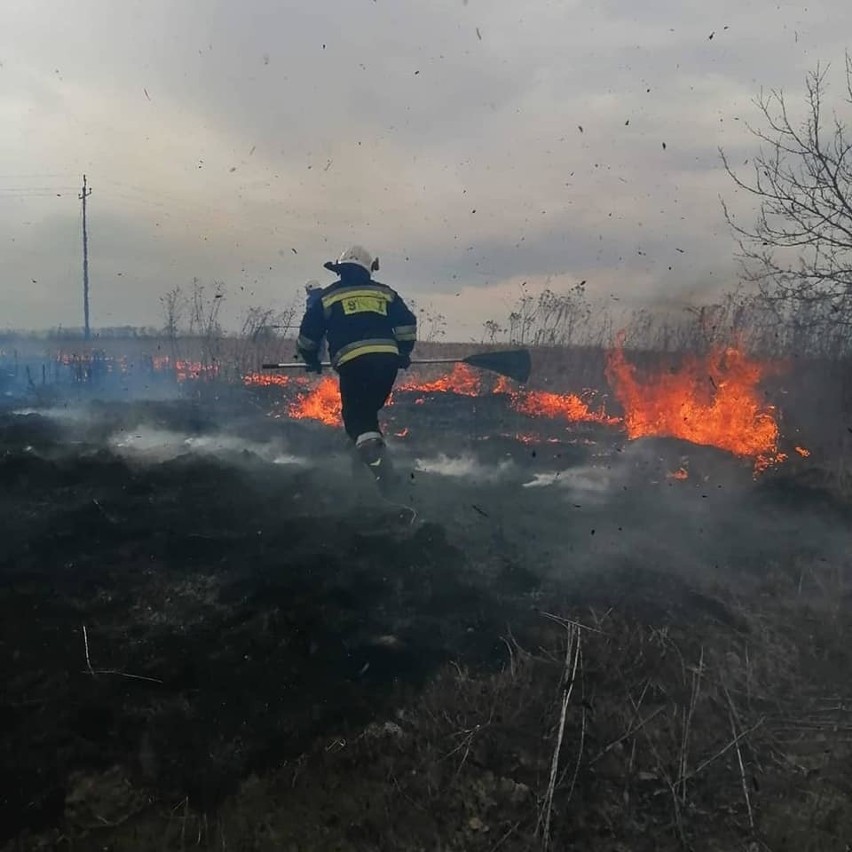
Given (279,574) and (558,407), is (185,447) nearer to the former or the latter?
(279,574)

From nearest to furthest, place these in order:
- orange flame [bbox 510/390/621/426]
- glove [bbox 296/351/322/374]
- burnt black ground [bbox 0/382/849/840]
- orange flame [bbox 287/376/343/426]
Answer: burnt black ground [bbox 0/382/849/840] → glove [bbox 296/351/322/374] → orange flame [bbox 287/376/343/426] → orange flame [bbox 510/390/621/426]

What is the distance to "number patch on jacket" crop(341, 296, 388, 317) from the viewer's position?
283 inches

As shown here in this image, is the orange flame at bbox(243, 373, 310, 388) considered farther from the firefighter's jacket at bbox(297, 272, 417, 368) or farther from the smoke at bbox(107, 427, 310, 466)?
the firefighter's jacket at bbox(297, 272, 417, 368)

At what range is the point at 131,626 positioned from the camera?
4441 mm

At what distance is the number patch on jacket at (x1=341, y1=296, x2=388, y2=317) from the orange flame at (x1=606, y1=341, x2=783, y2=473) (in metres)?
6.71

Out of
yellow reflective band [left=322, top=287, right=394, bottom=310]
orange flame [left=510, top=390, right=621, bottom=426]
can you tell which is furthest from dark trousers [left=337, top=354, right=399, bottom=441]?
orange flame [left=510, top=390, right=621, bottom=426]

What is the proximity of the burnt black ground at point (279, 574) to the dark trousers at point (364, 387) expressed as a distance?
100 centimetres

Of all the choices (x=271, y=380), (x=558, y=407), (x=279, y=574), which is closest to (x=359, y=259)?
(x=279, y=574)

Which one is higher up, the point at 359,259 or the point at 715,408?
the point at 359,259

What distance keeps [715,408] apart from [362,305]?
801cm

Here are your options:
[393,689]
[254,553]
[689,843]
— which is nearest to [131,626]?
[254,553]

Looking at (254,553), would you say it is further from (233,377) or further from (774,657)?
(233,377)

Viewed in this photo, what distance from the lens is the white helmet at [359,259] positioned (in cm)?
735

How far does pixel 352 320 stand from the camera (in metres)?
7.20
